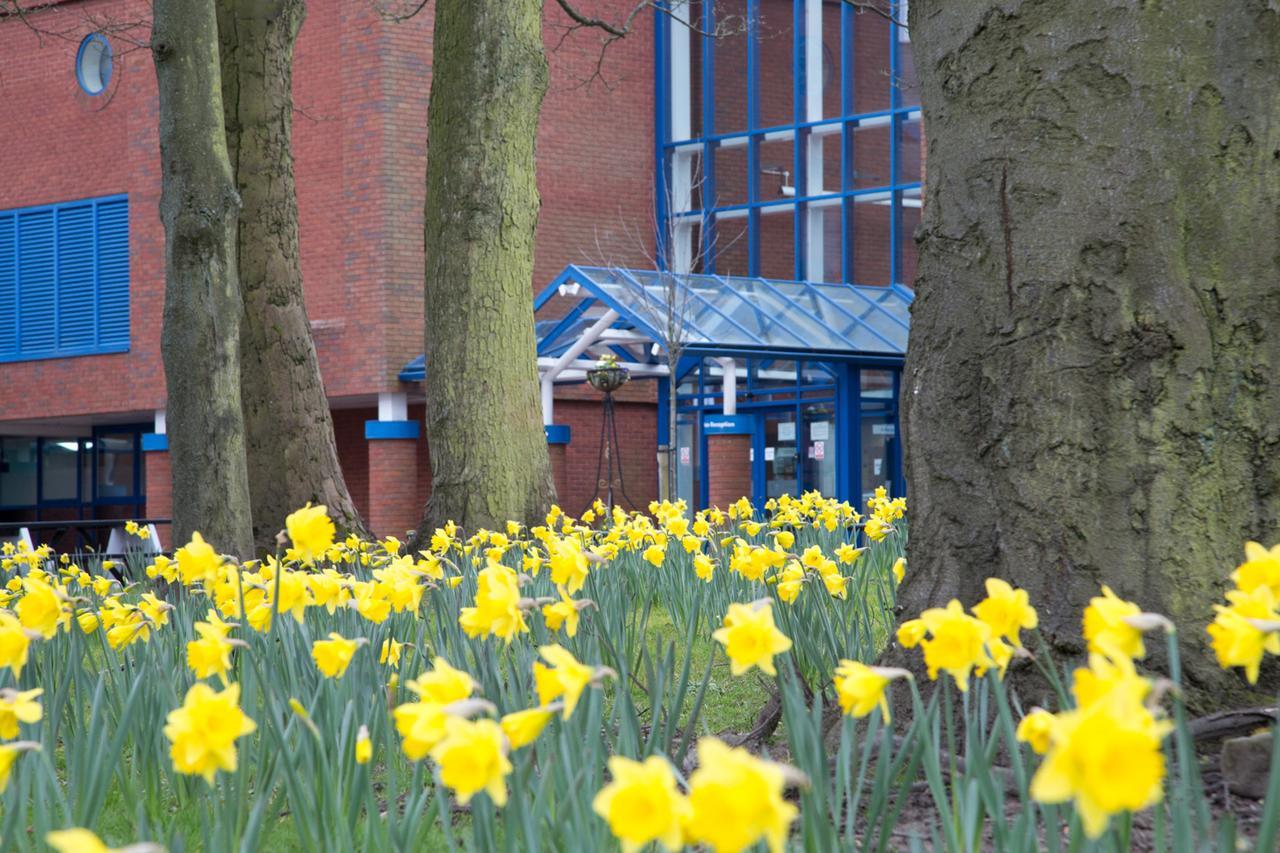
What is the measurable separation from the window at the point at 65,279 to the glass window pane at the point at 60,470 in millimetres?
2459

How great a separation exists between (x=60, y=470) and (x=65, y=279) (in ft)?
13.7

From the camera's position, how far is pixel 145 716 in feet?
10.2

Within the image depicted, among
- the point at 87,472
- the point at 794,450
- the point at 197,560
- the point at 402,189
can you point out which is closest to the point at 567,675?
the point at 197,560

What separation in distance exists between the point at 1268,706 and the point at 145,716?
2221 millimetres

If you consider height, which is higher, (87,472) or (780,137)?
(780,137)

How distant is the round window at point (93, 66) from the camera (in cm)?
2562

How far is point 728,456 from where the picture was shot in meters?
18.3

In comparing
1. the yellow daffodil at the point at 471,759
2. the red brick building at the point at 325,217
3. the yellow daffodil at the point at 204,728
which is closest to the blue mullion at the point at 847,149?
the red brick building at the point at 325,217

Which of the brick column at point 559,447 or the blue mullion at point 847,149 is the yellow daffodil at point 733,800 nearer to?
the brick column at point 559,447

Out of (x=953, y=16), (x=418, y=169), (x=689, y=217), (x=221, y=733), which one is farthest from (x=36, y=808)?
(x=689, y=217)

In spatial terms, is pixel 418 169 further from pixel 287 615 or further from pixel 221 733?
pixel 221 733

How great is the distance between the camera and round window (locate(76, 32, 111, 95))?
84.1 ft

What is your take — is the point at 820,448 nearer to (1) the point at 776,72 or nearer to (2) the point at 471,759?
(1) the point at 776,72

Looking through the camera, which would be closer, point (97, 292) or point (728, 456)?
point (728, 456)
